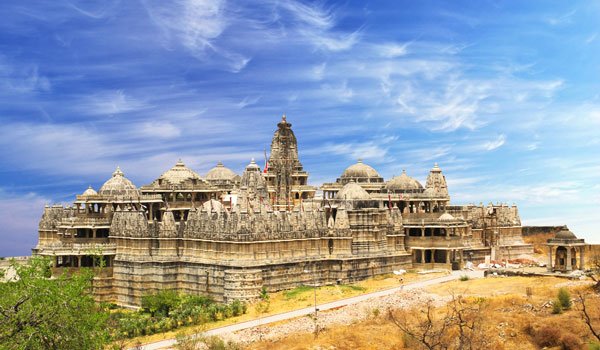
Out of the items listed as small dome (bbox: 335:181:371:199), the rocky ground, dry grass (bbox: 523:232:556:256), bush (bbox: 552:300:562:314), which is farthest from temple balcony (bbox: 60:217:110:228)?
dry grass (bbox: 523:232:556:256)

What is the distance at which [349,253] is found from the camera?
55.2 m

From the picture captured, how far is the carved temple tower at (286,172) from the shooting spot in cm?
7819

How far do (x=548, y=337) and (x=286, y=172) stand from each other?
149 ft

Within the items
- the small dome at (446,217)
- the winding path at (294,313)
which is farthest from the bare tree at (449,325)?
the small dome at (446,217)

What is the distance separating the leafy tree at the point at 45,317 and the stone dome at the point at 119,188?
29.8 m

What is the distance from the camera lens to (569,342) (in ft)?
122

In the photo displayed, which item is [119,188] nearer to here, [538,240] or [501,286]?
[501,286]

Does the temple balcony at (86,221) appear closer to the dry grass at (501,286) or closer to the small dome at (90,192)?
the small dome at (90,192)

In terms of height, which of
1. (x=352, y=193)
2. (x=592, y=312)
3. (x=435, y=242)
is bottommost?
(x=592, y=312)

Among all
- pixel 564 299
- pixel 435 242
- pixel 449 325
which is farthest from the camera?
pixel 435 242

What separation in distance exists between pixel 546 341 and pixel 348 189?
2604 centimetres

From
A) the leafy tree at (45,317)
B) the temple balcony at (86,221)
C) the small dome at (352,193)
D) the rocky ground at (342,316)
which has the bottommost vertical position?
the rocky ground at (342,316)

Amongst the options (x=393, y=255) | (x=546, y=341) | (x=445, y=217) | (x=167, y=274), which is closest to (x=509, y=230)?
(x=445, y=217)

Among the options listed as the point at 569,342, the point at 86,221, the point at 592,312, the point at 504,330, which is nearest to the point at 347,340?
the point at 504,330
